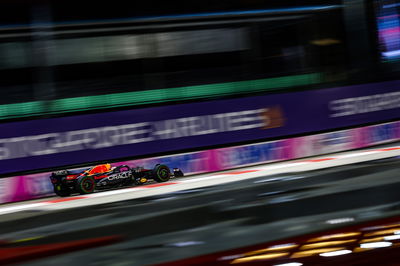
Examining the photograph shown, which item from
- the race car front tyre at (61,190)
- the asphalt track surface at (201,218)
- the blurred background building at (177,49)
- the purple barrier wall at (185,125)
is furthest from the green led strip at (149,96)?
the asphalt track surface at (201,218)

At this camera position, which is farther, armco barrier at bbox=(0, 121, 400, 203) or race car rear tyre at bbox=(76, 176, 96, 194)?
armco barrier at bbox=(0, 121, 400, 203)

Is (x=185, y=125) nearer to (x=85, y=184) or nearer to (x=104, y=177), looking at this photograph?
(x=104, y=177)

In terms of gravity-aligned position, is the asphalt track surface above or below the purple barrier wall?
below

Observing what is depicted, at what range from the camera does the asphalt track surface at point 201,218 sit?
1.18m

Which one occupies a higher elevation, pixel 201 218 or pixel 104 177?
pixel 201 218

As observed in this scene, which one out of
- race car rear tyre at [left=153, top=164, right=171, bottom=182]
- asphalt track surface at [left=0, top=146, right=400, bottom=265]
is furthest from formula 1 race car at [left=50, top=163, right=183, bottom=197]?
asphalt track surface at [left=0, top=146, right=400, bottom=265]

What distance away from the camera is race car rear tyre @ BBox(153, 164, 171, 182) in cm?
609

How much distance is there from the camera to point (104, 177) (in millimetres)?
6176

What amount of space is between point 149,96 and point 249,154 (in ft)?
5.50

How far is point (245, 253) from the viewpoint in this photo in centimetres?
110

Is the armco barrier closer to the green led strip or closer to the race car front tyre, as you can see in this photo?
the race car front tyre

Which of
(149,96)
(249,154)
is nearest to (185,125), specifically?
(149,96)

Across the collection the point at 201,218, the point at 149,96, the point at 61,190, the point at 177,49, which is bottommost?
the point at 61,190

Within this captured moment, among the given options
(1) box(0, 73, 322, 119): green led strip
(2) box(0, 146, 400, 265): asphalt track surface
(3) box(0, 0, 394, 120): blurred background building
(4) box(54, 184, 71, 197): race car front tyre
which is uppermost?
(3) box(0, 0, 394, 120): blurred background building
